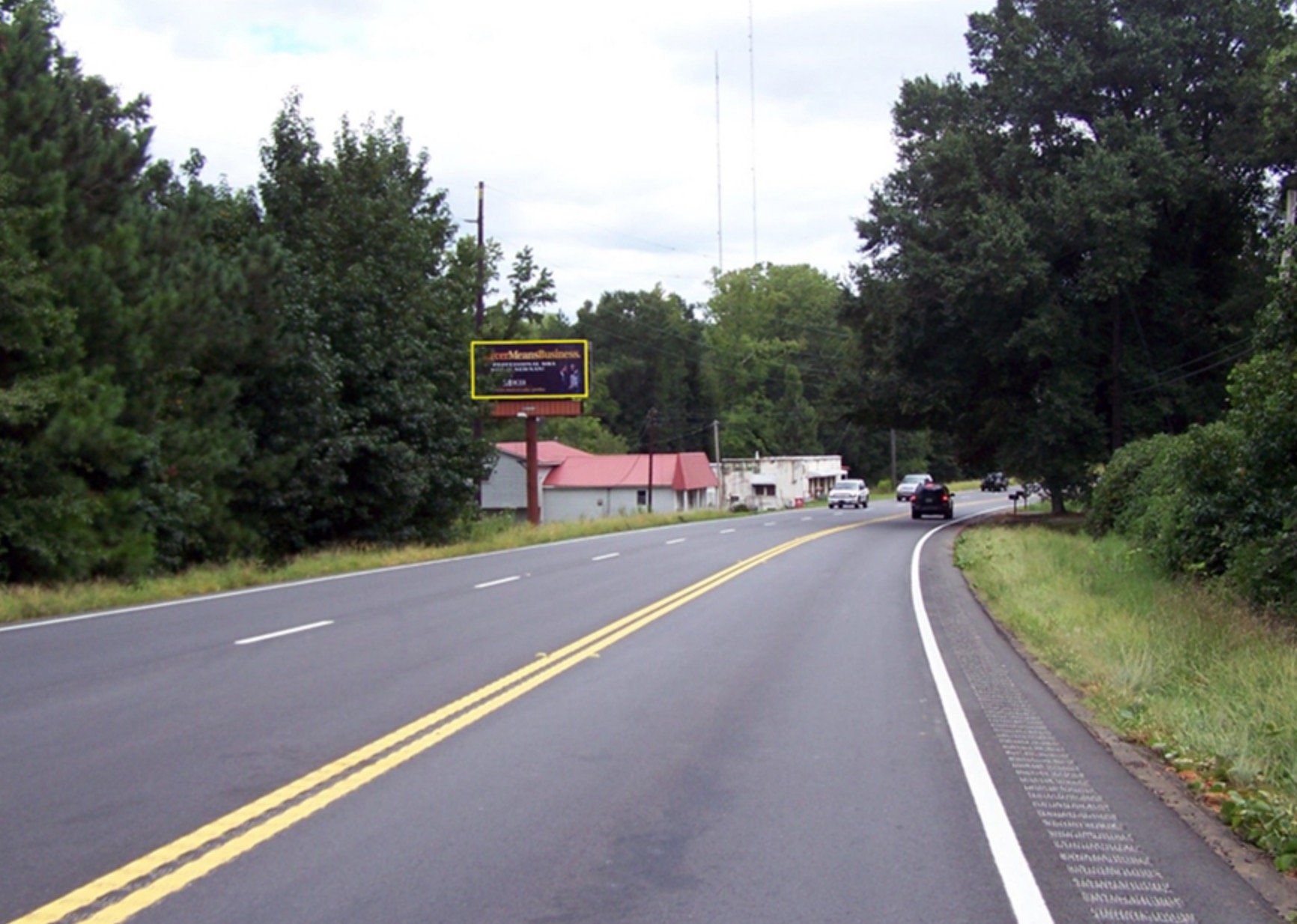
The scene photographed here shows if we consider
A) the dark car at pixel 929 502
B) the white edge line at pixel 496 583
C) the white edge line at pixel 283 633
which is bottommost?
the white edge line at pixel 496 583

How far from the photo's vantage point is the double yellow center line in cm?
500

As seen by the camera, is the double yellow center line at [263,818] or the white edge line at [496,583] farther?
the white edge line at [496,583]

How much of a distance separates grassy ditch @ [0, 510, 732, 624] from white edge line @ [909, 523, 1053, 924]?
1112 centimetres

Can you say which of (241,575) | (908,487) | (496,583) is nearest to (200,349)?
(241,575)

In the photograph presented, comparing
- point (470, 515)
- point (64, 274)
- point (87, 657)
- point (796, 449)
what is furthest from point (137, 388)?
point (796, 449)

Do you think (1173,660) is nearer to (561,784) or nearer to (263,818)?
(561,784)

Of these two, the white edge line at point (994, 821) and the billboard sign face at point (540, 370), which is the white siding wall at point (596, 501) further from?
the white edge line at point (994, 821)

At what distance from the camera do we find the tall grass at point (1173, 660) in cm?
791

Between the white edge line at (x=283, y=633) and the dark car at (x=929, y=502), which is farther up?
the dark car at (x=929, y=502)

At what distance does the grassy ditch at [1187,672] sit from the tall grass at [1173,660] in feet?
0.05

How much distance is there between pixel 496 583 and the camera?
67.4 ft

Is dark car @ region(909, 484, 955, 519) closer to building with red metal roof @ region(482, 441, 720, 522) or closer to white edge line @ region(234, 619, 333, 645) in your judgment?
building with red metal roof @ region(482, 441, 720, 522)

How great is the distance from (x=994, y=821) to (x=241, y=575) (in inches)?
649

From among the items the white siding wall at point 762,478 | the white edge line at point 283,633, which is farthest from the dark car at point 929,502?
the white edge line at point 283,633
